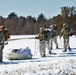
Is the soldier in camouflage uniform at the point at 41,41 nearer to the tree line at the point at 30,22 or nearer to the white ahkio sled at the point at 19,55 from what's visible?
the white ahkio sled at the point at 19,55

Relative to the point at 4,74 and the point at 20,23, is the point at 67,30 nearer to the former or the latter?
the point at 4,74

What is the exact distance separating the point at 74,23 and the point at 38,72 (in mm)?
42818

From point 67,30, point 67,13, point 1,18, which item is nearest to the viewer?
point 67,30

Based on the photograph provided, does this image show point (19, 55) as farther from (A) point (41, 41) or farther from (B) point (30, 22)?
(B) point (30, 22)

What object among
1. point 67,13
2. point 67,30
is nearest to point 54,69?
point 67,30

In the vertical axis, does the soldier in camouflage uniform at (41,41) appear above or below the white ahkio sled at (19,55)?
above

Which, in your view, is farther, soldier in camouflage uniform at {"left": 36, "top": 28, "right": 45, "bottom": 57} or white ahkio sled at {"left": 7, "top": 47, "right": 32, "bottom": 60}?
soldier in camouflage uniform at {"left": 36, "top": 28, "right": 45, "bottom": 57}

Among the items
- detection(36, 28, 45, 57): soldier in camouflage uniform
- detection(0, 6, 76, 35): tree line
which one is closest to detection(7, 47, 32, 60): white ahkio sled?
detection(36, 28, 45, 57): soldier in camouflage uniform

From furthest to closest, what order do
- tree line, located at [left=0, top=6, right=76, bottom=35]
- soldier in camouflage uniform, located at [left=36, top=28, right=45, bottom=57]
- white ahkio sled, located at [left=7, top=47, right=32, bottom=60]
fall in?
tree line, located at [left=0, top=6, right=76, bottom=35] < soldier in camouflage uniform, located at [left=36, top=28, right=45, bottom=57] < white ahkio sled, located at [left=7, top=47, right=32, bottom=60]

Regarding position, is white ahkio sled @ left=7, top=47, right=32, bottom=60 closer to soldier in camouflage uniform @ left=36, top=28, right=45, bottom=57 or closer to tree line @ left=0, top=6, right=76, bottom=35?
soldier in camouflage uniform @ left=36, top=28, right=45, bottom=57

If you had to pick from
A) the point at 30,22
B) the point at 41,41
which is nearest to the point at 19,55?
the point at 41,41

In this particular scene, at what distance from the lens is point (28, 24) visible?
366 feet

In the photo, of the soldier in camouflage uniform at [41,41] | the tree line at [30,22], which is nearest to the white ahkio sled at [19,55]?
the soldier in camouflage uniform at [41,41]

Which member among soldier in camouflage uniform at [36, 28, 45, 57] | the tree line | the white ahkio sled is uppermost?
the tree line
